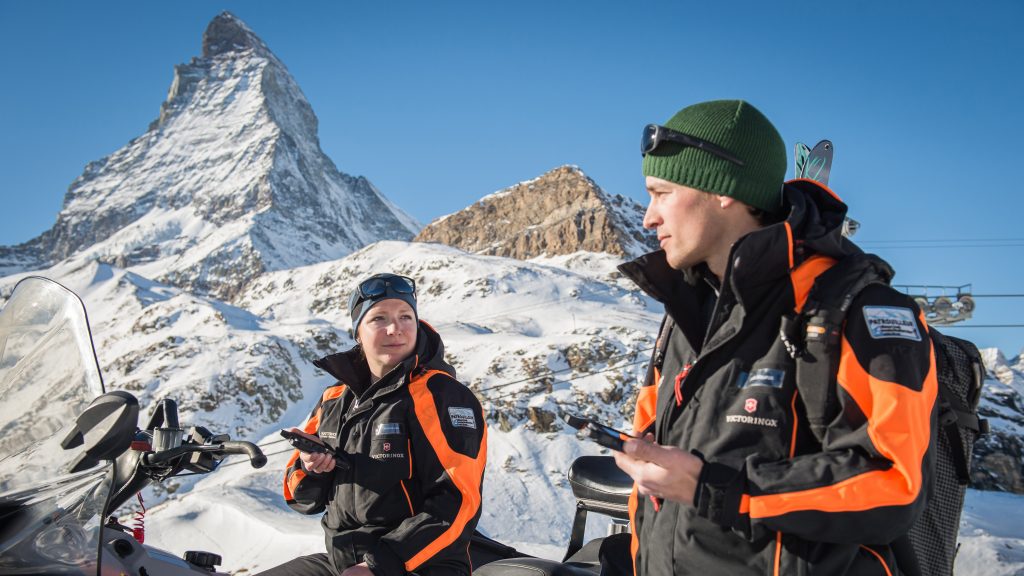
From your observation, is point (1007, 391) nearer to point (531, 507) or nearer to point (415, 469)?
point (531, 507)

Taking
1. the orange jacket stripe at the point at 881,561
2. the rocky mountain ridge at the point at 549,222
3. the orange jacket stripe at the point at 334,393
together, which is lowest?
the orange jacket stripe at the point at 881,561

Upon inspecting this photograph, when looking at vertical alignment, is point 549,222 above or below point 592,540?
above

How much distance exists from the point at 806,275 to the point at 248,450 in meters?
1.79

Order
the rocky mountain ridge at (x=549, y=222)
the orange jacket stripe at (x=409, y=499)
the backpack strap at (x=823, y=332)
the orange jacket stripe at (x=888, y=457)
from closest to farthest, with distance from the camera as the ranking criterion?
the orange jacket stripe at (x=888, y=457) < the backpack strap at (x=823, y=332) < the orange jacket stripe at (x=409, y=499) < the rocky mountain ridge at (x=549, y=222)

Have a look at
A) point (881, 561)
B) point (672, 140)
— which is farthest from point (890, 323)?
point (672, 140)

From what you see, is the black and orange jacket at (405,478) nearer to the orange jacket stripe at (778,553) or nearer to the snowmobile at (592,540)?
the snowmobile at (592,540)

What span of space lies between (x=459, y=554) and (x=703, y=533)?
60.0 inches

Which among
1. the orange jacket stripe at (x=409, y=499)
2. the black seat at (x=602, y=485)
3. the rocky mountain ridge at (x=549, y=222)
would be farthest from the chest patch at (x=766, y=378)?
the rocky mountain ridge at (x=549, y=222)

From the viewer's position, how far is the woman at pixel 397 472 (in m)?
2.91

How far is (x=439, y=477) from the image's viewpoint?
3037 millimetres

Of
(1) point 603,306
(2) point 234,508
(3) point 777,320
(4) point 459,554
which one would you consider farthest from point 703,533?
(1) point 603,306

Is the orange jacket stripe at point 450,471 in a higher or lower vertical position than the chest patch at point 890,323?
lower

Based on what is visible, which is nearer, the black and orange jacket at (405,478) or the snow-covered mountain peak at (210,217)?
the black and orange jacket at (405,478)

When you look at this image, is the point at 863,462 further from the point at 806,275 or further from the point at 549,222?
the point at 549,222
